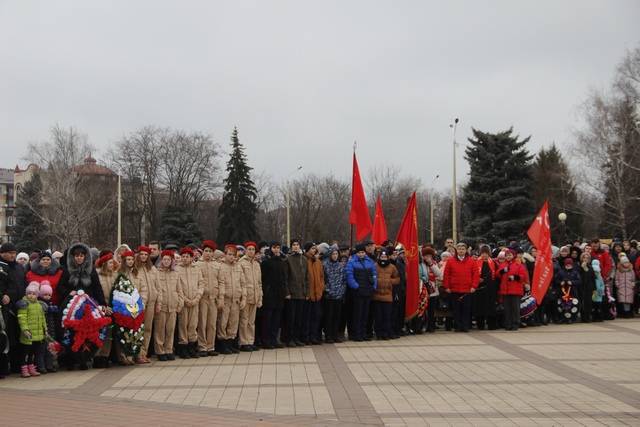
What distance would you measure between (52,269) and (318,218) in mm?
57349

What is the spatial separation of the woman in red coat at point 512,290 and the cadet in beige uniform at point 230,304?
6477mm

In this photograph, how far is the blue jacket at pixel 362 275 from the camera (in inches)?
590

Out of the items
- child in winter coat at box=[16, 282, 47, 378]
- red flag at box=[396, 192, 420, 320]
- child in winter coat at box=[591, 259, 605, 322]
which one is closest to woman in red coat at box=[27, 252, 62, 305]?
child in winter coat at box=[16, 282, 47, 378]

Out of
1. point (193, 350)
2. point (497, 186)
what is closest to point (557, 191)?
point (497, 186)

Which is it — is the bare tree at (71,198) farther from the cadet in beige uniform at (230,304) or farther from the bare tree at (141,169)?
the cadet in beige uniform at (230,304)

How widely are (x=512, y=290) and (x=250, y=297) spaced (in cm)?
640

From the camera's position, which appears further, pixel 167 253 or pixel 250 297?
pixel 250 297

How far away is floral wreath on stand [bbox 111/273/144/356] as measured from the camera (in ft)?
38.5

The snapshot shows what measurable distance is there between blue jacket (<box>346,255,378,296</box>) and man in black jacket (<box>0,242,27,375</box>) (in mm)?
6354

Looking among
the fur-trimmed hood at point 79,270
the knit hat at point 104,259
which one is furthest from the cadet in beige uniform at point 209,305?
the fur-trimmed hood at point 79,270

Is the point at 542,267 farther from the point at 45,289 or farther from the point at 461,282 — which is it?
the point at 45,289

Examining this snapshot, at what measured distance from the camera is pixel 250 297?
13.6 m

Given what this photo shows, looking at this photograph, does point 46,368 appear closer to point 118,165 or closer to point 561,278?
point 561,278

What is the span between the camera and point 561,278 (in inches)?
700
